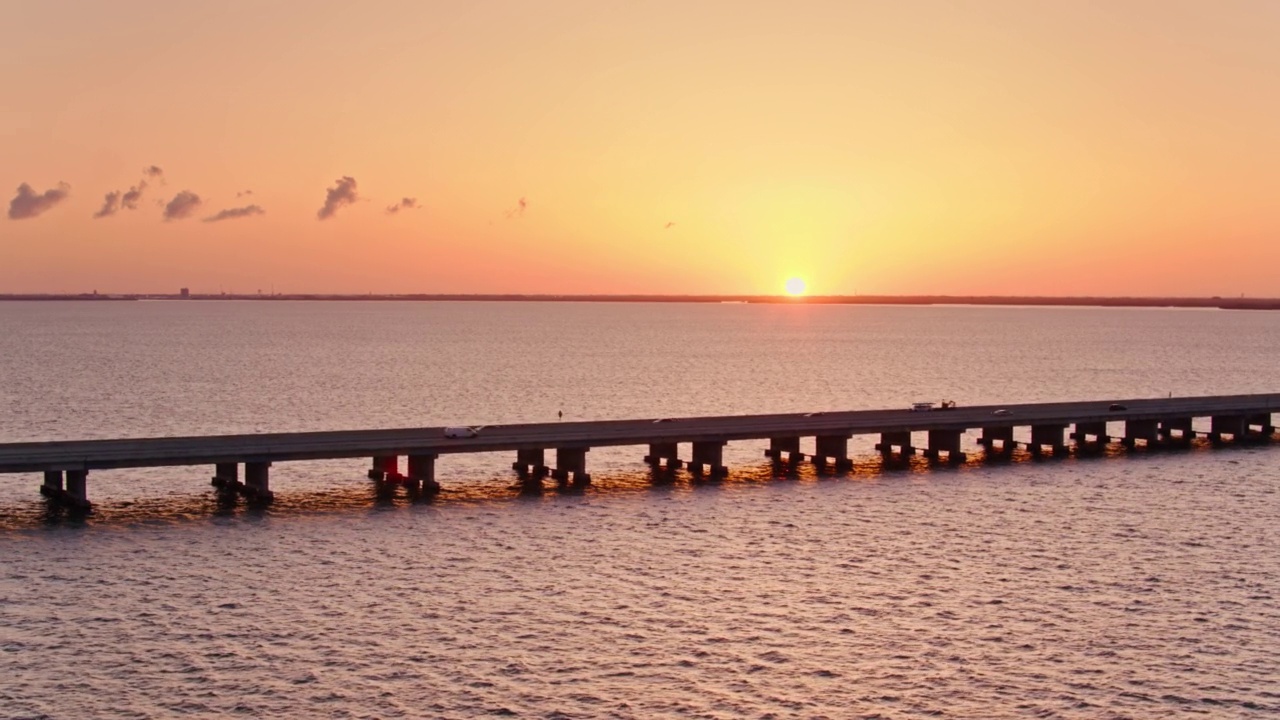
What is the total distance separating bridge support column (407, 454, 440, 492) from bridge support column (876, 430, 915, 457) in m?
22.7

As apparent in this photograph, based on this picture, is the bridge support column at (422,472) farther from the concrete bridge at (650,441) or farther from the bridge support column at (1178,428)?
the bridge support column at (1178,428)

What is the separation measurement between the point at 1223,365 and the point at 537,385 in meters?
85.0

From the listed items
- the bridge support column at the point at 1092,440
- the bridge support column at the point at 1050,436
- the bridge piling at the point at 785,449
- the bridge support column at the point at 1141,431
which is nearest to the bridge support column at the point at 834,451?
A: the bridge piling at the point at 785,449

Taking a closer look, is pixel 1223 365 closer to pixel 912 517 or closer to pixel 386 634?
pixel 912 517

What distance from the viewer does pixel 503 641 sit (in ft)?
101

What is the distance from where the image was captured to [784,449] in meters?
60.7

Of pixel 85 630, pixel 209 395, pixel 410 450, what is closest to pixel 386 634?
pixel 85 630

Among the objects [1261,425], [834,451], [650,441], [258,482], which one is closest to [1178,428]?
[1261,425]

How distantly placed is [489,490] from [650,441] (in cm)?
738

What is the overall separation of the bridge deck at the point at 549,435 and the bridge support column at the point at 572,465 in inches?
20.1

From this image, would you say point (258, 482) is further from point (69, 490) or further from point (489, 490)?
point (489, 490)

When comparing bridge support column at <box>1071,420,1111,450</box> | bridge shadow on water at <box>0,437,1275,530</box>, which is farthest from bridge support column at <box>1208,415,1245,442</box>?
bridge support column at <box>1071,420,1111,450</box>

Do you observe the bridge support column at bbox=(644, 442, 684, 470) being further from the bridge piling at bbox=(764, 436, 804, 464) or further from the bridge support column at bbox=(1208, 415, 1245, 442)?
the bridge support column at bbox=(1208, 415, 1245, 442)

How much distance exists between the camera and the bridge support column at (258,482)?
156 feet
